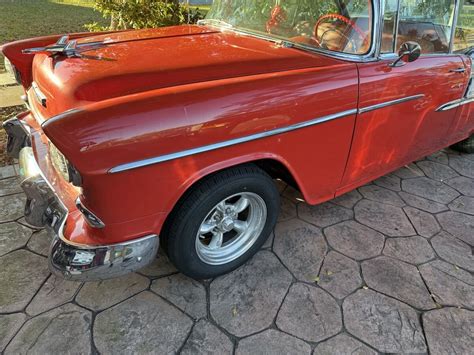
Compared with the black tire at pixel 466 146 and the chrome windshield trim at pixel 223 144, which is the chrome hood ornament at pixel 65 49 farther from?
the black tire at pixel 466 146

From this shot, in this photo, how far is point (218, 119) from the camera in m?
1.74

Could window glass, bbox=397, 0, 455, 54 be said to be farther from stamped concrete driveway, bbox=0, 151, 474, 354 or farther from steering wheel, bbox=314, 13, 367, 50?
stamped concrete driveway, bbox=0, 151, 474, 354

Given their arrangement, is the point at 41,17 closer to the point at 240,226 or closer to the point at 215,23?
the point at 215,23

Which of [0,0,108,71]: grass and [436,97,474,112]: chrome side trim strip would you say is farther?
[0,0,108,71]: grass

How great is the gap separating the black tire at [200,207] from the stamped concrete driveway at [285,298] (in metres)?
0.20

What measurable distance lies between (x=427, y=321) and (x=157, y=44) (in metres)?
2.30

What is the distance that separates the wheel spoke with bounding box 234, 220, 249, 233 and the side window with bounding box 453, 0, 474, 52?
7.00 feet

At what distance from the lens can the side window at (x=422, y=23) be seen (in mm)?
2316

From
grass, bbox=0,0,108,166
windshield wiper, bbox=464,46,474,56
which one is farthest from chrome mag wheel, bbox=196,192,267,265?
grass, bbox=0,0,108,166

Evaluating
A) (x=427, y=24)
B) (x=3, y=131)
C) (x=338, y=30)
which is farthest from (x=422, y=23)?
(x=3, y=131)

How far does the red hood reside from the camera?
72.4 inches

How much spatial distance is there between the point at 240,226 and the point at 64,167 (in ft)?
3.49

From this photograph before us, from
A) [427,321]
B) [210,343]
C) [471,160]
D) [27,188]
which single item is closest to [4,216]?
[27,188]

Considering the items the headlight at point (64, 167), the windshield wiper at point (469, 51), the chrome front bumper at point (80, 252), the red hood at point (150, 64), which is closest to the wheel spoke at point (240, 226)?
the chrome front bumper at point (80, 252)
